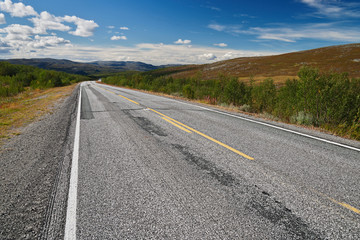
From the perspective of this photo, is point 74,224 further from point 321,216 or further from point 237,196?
point 321,216

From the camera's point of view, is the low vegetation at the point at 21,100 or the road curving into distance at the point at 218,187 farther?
the low vegetation at the point at 21,100

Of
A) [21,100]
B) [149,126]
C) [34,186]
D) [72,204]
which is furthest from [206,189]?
[21,100]

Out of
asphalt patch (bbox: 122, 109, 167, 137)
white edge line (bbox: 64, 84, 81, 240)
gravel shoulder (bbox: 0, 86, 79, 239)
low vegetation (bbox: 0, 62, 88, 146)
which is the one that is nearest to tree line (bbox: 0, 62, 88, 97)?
low vegetation (bbox: 0, 62, 88, 146)

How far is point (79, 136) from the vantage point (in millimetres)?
5980

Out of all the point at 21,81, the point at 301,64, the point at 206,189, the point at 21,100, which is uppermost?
the point at 301,64

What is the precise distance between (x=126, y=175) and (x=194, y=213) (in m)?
1.58

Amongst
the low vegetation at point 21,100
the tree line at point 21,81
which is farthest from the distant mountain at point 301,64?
the tree line at point 21,81

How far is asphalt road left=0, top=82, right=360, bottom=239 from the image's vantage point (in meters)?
2.26

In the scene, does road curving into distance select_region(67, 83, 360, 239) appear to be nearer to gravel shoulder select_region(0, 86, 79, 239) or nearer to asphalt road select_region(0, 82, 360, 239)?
asphalt road select_region(0, 82, 360, 239)

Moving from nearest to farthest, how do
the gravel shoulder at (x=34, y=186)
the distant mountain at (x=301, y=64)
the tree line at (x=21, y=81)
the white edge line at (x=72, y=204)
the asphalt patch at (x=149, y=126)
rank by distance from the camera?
the white edge line at (x=72, y=204), the gravel shoulder at (x=34, y=186), the asphalt patch at (x=149, y=126), the tree line at (x=21, y=81), the distant mountain at (x=301, y=64)

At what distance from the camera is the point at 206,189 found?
9.98 ft

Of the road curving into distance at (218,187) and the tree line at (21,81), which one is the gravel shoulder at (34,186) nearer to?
the road curving into distance at (218,187)

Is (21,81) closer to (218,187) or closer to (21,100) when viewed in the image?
(21,100)

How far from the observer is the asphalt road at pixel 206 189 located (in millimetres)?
2258
